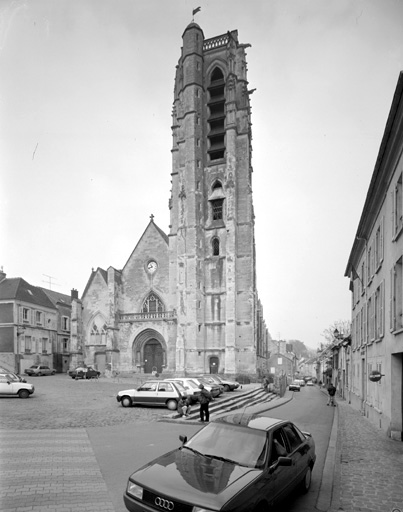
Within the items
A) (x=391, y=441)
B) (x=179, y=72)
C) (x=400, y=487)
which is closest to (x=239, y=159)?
(x=179, y=72)

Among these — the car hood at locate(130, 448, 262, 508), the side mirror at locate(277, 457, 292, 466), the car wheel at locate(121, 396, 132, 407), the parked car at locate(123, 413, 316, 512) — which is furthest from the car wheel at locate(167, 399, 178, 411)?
the side mirror at locate(277, 457, 292, 466)

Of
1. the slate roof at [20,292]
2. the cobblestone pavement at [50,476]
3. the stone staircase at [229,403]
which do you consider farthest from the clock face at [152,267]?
the cobblestone pavement at [50,476]

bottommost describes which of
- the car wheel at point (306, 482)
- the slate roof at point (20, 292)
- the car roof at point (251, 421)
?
the car wheel at point (306, 482)

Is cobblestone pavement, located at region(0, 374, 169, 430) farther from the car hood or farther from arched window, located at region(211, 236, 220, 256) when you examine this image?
arched window, located at region(211, 236, 220, 256)

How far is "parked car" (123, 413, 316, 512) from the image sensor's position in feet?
16.1

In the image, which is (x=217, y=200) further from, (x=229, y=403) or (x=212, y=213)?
(x=229, y=403)

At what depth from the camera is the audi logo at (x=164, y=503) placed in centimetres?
488

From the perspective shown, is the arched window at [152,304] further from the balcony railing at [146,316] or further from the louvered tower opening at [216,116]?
the louvered tower opening at [216,116]

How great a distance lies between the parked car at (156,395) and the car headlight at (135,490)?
42.0 feet

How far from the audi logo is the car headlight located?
301 millimetres

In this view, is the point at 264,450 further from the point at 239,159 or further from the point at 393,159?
the point at 239,159

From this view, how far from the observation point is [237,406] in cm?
2119

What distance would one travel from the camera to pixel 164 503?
16.3 feet

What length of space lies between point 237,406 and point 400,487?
1439 cm
